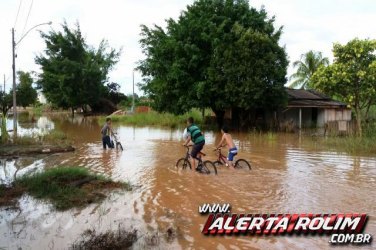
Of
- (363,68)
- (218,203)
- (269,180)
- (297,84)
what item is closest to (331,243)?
(218,203)

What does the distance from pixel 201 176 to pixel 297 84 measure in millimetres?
34577

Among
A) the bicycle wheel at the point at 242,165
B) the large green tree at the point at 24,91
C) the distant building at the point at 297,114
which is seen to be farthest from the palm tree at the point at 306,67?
the large green tree at the point at 24,91

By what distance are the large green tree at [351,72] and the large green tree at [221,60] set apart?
4830 mm

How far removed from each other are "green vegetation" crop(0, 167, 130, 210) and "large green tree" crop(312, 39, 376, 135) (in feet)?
52.8

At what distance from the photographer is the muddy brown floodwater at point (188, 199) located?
656 centimetres

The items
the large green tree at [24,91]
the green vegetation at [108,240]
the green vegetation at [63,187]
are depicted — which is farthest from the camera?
the large green tree at [24,91]

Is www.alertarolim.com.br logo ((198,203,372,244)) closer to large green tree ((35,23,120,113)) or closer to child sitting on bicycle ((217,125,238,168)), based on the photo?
child sitting on bicycle ((217,125,238,168))

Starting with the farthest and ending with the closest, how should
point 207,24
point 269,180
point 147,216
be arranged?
1. point 207,24
2. point 269,180
3. point 147,216

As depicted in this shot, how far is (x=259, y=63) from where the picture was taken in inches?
1051

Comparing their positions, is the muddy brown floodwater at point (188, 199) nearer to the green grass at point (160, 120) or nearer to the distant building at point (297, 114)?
the distant building at point (297, 114)

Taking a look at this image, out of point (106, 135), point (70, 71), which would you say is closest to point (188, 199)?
point (106, 135)

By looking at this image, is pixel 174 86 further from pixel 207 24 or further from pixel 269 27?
pixel 269 27

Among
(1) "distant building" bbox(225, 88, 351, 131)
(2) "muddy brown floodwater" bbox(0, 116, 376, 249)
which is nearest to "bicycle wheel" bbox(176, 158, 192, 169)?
(2) "muddy brown floodwater" bbox(0, 116, 376, 249)

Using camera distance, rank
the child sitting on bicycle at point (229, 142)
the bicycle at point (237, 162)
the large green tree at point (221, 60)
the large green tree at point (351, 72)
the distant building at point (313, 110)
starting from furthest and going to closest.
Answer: the distant building at point (313, 110) < the large green tree at point (221, 60) < the large green tree at point (351, 72) < the bicycle at point (237, 162) < the child sitting on bicycle at point (229, 142)
